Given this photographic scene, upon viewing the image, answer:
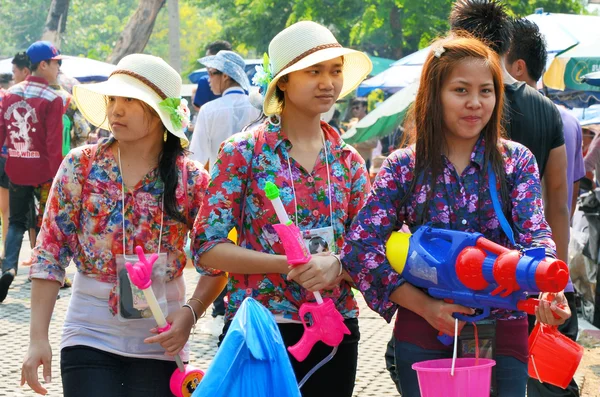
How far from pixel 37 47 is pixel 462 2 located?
5.79 m

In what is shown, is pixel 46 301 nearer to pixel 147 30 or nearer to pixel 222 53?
pixel 222 53

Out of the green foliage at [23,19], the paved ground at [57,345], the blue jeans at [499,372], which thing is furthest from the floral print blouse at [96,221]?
the green foliage at [23,19]

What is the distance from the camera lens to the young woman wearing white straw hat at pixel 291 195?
3559mm

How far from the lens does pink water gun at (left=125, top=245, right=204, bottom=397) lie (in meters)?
3.51

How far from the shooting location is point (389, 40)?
31.6m

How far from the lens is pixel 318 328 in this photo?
11.3 feet

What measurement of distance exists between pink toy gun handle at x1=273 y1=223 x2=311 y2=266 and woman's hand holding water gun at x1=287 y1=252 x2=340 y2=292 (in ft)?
0.07

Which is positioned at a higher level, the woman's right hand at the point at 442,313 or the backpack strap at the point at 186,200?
the backpack strap at the point at 186,200

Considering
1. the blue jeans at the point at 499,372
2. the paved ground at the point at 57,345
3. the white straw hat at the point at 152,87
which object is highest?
the white straw hat at the point at 152,87

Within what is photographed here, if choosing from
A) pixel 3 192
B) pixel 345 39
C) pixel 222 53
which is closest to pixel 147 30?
pixel 3 192

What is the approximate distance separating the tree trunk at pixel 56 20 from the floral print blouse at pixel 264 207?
1738 cm

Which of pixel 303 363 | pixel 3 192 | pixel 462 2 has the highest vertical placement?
pixel 462 2

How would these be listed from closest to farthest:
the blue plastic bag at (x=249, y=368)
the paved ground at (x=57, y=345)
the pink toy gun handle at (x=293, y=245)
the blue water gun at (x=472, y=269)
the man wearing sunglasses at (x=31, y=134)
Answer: the blue water gun at (x=472, y=269) → the blue plastic bag at (x=249, y=368) → the pink toy gun handle at (x=293, y=245) → the paved ground at (x=57, y=345) → the man wearing sunglasses at (x=31, y=134)

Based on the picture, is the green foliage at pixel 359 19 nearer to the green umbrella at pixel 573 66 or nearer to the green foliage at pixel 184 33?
the green umbrella at pixel 573 66
